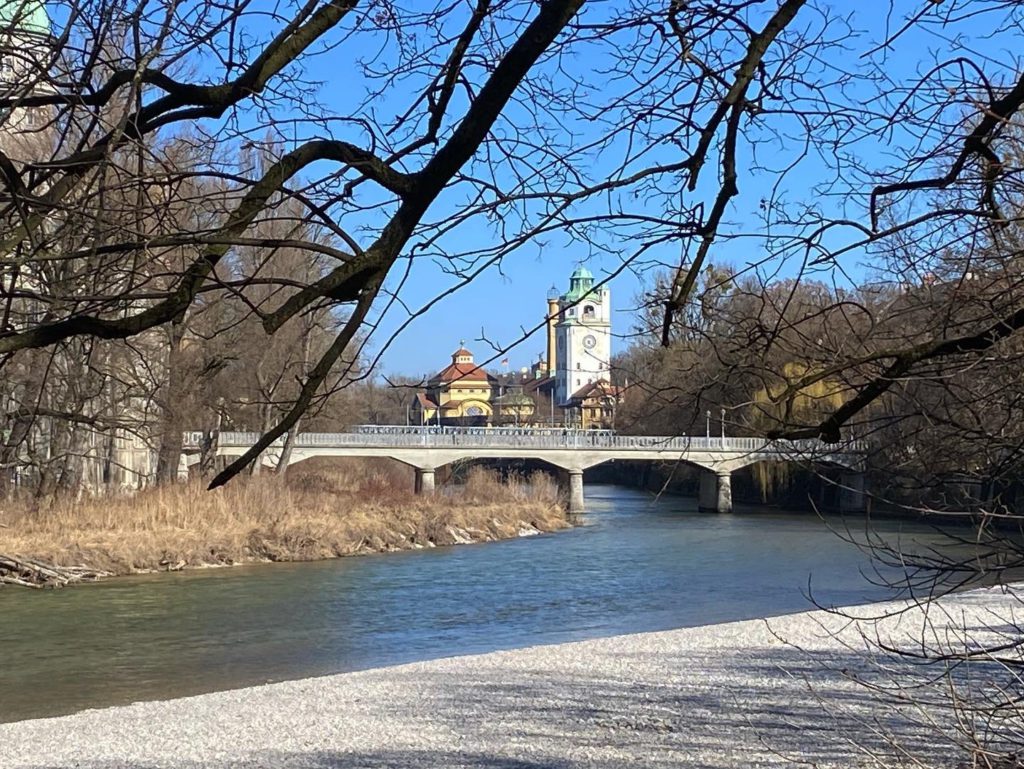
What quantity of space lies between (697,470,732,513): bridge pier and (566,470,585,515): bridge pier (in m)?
4.28

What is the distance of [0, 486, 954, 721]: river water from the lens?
529 inches

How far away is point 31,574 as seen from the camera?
1995cm

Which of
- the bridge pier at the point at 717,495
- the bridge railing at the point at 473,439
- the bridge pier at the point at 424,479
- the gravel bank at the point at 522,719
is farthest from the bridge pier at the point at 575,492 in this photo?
the gravel bank at the point at 522,719

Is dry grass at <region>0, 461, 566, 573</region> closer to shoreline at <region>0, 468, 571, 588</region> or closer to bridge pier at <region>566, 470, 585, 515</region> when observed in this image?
shoreline at <region>0, 468, 571, 588</region>

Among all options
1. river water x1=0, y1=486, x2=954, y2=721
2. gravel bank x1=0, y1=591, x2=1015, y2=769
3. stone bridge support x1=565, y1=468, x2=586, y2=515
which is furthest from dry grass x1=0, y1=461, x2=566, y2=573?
gravel bank x1=0, y1=591, x2=1015, y2=769

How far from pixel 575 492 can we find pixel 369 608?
22.8m

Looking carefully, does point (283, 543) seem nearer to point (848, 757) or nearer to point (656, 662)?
point (656, 662)

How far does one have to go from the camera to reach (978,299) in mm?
3115

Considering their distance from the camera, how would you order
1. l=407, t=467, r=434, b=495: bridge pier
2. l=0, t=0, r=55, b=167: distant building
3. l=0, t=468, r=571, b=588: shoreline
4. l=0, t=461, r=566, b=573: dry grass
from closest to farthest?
1. l=0, t=0, r=55, b=167: distant building
2. l=0, t=468, r=571, b=588: shoreline
3. l=0, t=461, r=566, b=573: dry grass
4. l=407, t=467, r=434, b=495: bridge pier

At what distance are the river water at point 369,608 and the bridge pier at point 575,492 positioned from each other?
38.1ft

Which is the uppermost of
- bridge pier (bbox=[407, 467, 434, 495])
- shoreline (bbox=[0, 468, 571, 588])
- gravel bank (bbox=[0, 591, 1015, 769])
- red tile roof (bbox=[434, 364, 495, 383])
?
red tile roof (bbox=[434, 364, 495, 383])

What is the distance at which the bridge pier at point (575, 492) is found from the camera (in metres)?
40.0

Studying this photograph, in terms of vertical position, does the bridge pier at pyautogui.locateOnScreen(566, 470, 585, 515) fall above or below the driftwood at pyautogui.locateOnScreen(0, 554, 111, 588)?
above

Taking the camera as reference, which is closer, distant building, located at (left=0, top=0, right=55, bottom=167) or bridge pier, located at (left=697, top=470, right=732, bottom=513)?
distant building, located at (left=0, top=0, right=55, bottom=167)
